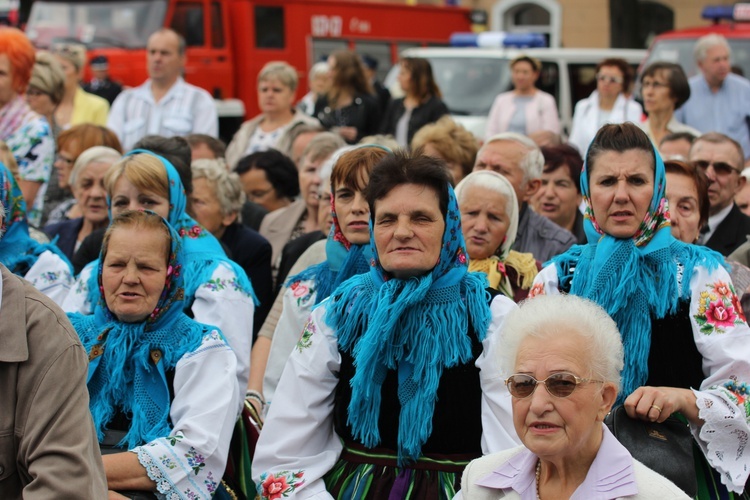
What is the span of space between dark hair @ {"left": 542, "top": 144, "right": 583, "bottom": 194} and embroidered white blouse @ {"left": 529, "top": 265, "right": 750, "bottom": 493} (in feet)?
10.4

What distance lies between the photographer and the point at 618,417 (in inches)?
159

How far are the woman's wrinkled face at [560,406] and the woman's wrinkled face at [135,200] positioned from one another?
8.79 feet

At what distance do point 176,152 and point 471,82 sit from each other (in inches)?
397

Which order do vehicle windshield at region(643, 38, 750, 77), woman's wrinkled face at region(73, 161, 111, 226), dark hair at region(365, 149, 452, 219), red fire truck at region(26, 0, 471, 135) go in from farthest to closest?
red fire truck at region(26, 0, 471, 135)
vehicle windshield at region(643, 38, 750, 77)
woman's wrinkled face at region(73, 161, 111, 226)
dark hair at region(365, 149, 452, 219)

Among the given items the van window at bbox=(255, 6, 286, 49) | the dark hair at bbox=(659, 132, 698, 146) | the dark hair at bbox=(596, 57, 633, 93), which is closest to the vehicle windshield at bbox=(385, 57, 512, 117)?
the van window at bbox=(255, 6, 286, 49)

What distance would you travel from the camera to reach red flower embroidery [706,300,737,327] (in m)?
4.30

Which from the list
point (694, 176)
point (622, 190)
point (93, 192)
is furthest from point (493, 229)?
point (93, 192)

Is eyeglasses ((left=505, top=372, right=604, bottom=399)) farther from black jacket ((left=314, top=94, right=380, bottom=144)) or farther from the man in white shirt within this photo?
black jacket ((left=314, top=94, right=380, bottom=144))

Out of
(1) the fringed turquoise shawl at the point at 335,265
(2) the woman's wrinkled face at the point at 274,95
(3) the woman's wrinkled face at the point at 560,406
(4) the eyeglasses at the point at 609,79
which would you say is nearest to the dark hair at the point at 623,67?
(4) the eyeglasses at the point at 609,79

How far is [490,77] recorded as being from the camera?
16.1m

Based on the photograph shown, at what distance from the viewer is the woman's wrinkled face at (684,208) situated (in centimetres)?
531

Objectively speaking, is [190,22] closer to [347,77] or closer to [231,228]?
[347,77]

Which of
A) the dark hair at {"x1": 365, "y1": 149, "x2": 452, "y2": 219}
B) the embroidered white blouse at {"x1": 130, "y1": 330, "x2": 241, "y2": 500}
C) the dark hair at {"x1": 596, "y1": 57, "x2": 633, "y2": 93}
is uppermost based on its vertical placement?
the dark hair at {"x1": 596, "y1": 57, "x2": 633, "y2": 93}

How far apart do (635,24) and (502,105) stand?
13.7 m
